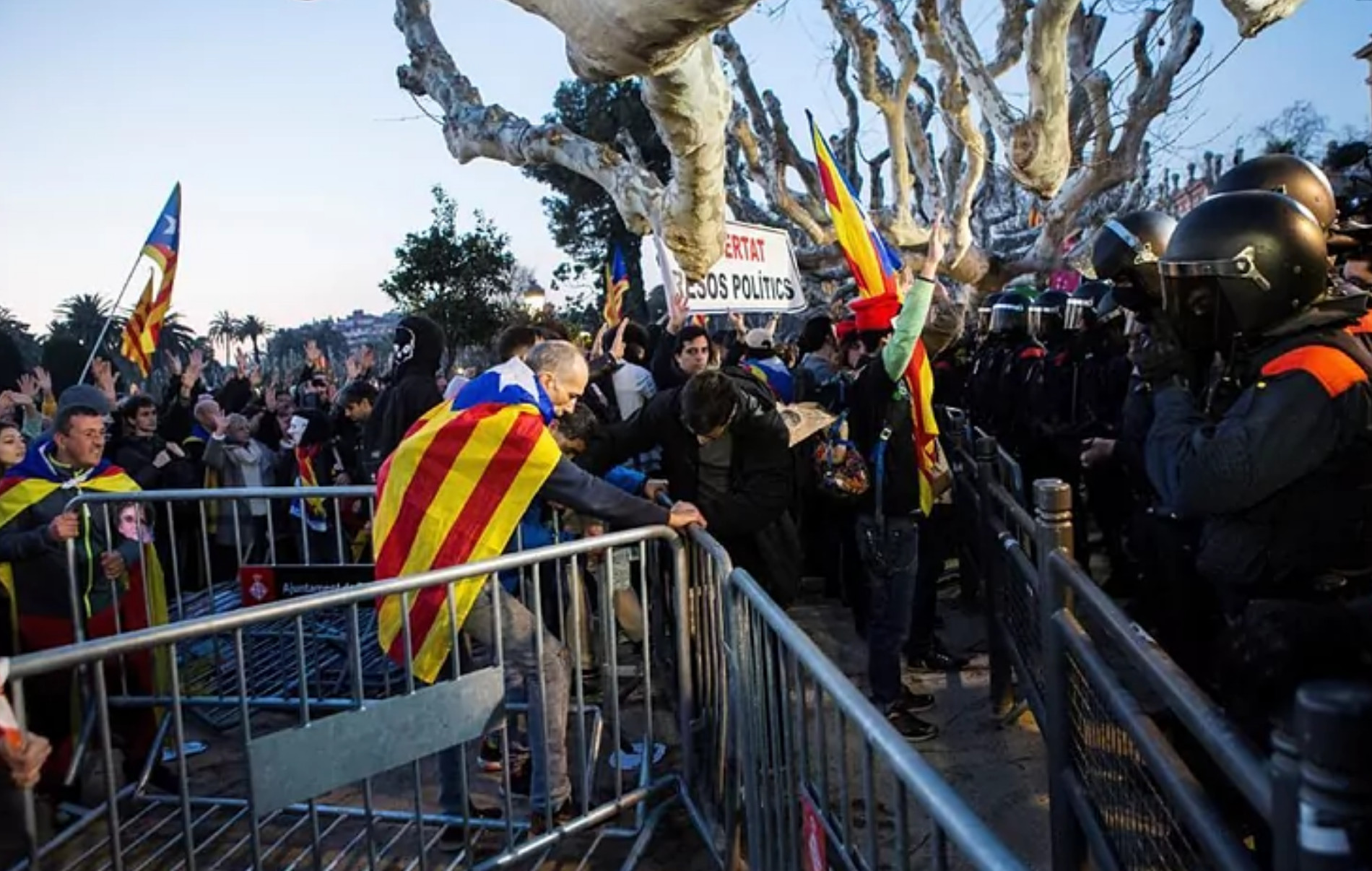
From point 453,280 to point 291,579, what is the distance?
2338 centimetres

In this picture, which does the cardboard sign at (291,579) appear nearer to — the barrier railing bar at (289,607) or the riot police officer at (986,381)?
the barrier railing bar at (289,607)

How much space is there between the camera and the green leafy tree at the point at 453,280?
2739cm

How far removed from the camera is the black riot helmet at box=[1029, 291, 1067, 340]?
9.20m

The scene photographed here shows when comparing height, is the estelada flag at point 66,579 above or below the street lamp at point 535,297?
below

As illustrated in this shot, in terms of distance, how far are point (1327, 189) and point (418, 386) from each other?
4796 mm

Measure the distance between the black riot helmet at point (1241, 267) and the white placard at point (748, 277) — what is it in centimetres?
383

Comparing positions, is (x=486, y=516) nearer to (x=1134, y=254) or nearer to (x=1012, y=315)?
(x=1134, y=254)

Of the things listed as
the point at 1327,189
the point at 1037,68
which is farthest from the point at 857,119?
the point at 1327,189

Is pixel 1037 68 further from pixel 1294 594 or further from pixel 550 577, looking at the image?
pixel 1294 594

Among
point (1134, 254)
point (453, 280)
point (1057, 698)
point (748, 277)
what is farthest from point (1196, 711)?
point (453, 280)

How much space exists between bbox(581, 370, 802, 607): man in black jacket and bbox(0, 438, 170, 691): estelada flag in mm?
2521

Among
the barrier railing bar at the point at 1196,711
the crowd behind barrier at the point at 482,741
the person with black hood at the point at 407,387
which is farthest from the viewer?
the person with black hood at the point at 407,387

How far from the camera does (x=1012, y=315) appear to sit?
31.8ft

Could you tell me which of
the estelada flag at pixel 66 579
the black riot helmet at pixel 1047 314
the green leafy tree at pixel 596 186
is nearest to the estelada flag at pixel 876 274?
the black riot helmet at pixel 1047 314
